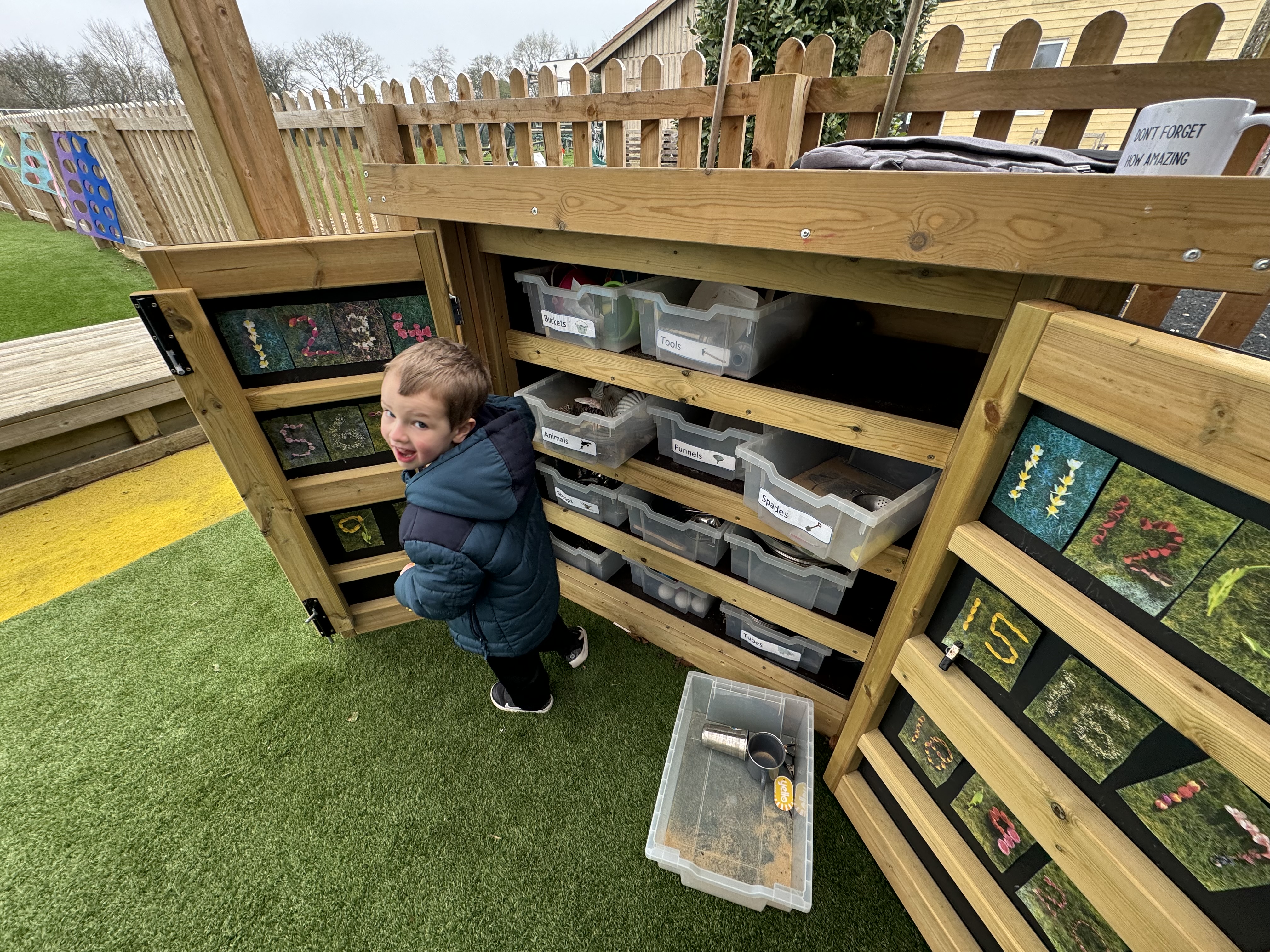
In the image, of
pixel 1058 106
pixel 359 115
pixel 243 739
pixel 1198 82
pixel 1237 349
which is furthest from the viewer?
pixel 359 115

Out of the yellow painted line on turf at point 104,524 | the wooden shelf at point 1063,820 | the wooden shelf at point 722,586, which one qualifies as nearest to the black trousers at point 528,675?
the wooden shelf at point 722,586

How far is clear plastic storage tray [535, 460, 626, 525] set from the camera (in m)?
1.92

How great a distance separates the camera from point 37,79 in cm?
1065

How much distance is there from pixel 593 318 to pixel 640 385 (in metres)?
0.26

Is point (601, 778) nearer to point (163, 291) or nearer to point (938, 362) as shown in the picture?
point (938, 362)

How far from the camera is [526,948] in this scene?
51.7 inches

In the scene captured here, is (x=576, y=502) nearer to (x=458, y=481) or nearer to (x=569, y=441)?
(x=569, y=441)

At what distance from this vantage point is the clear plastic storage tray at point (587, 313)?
151cm

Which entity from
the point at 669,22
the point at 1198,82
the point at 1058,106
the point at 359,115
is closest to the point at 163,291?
the point at 1058,106

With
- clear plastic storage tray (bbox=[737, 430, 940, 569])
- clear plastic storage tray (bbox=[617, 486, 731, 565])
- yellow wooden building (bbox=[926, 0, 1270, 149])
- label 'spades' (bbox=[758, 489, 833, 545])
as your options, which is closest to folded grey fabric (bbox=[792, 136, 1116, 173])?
clear plastic storage tray (bbox=[737, 430, 940, 569])

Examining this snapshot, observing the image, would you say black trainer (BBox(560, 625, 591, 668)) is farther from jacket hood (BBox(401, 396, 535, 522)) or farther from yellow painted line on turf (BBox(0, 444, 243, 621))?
yellow painted line on turf (BBox(0, 444, 243, 621))

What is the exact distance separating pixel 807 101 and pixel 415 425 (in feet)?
4.96

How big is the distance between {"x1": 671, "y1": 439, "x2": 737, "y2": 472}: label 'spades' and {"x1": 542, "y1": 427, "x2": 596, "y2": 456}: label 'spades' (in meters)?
0.28

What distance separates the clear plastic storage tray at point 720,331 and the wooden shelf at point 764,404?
0.16ft
